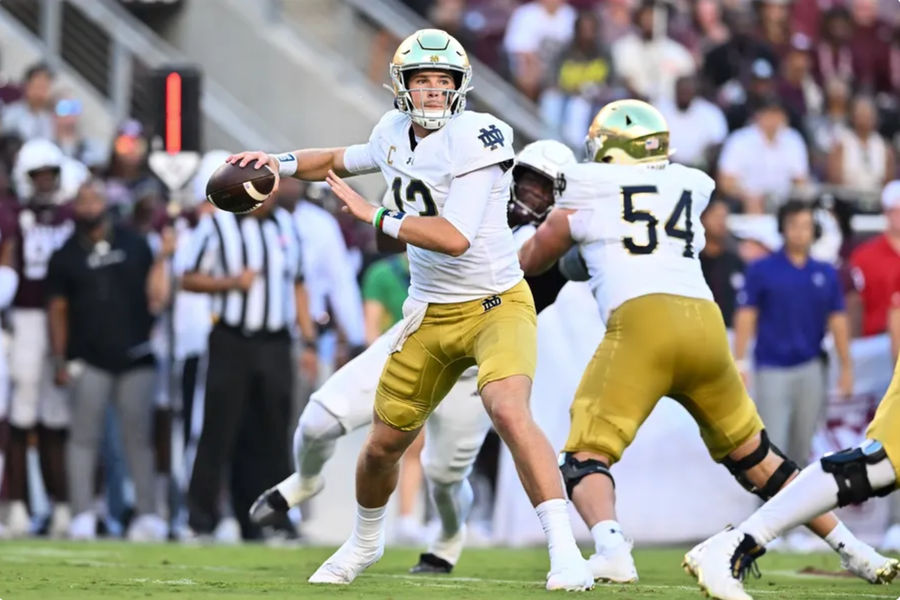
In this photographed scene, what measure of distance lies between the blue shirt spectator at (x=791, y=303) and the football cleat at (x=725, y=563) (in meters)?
5.01

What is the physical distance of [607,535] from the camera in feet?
23.2

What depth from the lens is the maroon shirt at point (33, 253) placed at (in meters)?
11.5

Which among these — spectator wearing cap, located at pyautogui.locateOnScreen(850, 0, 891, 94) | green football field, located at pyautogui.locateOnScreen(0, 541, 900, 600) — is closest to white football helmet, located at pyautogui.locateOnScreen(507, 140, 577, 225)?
green football field, located at pyautogui.locateOnScreen(0, 541, 900, 600)

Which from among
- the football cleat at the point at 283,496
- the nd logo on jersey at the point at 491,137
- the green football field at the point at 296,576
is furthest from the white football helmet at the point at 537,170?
the green football field at the point at 296,576

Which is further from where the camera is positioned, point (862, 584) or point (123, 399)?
point (123, 399)

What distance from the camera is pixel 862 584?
7543 mm

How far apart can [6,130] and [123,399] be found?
2985mm

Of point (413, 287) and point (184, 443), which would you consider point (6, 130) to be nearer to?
point (184, 443)

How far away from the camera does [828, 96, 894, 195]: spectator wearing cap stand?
593 inches

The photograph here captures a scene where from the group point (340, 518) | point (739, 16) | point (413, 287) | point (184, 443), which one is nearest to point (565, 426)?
point (340, 518)

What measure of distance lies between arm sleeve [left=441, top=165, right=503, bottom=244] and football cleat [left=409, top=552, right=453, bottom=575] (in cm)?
201

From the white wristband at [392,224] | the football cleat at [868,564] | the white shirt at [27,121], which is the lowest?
the football cleat at [868,564]

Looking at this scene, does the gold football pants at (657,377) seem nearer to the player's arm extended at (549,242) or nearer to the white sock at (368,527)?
the player's arm extended at (549,242)

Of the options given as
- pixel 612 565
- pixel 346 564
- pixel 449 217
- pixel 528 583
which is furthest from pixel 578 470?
pixel 449 217
